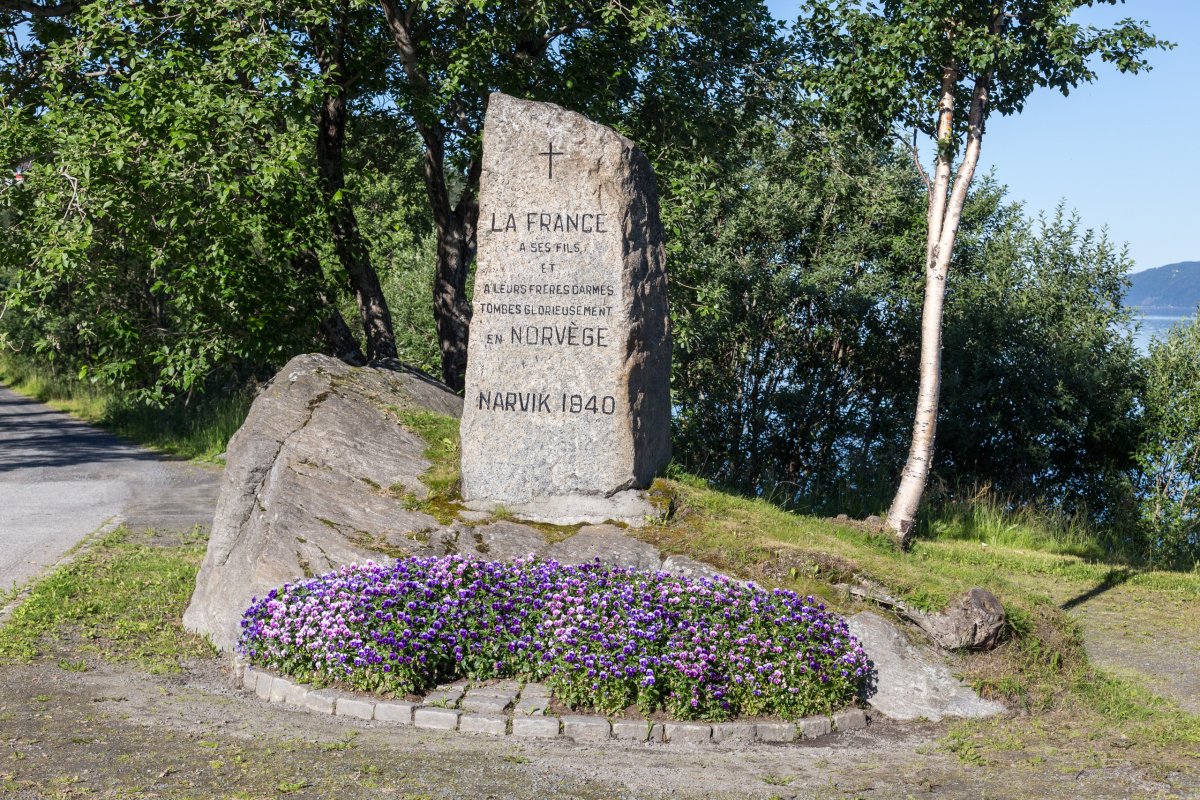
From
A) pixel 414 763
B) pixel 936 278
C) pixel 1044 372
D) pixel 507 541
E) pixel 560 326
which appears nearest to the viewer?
pixel 414 763

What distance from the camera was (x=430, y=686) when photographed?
23.7ft

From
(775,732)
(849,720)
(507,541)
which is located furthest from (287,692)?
(849,720)

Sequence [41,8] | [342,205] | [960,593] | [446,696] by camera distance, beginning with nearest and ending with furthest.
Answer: [446,696] → [960,593] → [342,205] → [41,8]

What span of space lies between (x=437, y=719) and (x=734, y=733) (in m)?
1.76

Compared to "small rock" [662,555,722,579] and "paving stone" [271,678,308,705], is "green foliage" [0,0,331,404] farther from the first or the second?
"small rock" [662,555,722,579]

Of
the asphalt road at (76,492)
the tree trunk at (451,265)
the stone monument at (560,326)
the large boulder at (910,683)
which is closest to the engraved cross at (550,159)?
the stone monument at (560,326)

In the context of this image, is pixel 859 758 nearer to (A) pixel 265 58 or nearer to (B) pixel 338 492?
(B) pixel 338 492

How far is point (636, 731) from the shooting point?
6.73 metres

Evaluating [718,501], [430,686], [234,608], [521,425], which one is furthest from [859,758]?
[234,608]

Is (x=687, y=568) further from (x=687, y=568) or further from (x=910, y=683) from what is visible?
(x=910, y=683)

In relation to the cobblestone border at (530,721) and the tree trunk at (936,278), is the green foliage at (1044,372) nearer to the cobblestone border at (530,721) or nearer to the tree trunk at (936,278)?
the tree trunk at (936,278)

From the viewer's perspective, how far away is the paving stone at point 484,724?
6.71 meters

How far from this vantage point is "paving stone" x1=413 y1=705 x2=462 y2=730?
22.2 ft

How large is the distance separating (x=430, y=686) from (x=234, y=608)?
2.13 m
